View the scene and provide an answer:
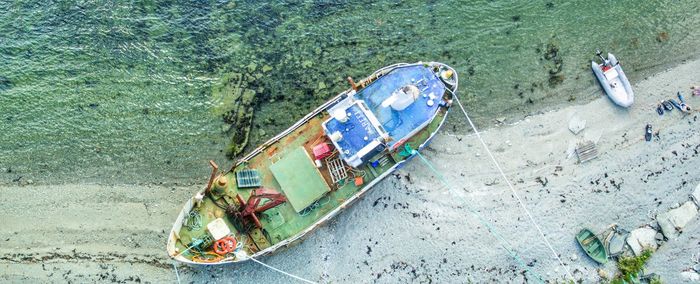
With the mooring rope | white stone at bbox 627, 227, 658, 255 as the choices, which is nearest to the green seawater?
the mooring rope

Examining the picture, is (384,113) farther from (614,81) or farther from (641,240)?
(641,240)

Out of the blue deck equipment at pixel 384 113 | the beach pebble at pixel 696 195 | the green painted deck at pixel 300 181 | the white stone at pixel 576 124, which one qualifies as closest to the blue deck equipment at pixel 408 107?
the blue deck equipment at pixel 384 113

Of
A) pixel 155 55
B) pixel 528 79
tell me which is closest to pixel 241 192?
pixel 155 55

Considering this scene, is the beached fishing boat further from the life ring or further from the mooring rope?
the mooring rope

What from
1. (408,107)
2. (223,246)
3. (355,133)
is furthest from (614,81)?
(223,246)

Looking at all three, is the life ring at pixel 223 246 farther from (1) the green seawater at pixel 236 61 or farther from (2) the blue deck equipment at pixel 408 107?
(2) the blue deck equipment at pixel 408 107
